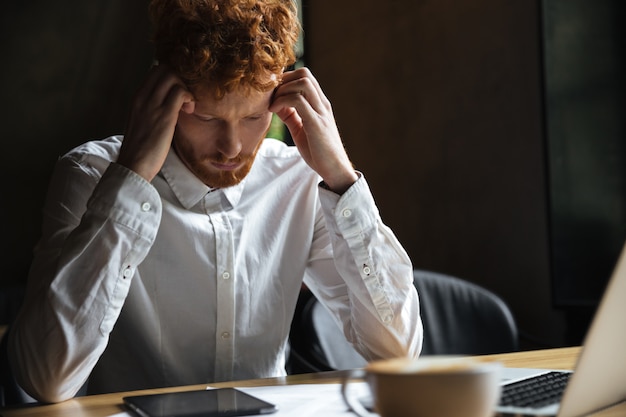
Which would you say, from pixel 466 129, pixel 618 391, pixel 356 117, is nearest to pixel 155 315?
pixel 618 391

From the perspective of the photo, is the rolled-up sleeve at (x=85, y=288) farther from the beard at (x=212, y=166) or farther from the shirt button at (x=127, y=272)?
the beard at (x=212, y=166)

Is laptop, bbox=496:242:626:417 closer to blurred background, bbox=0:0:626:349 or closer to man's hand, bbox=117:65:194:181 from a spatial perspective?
man's hand, bbox=117:65:194:181

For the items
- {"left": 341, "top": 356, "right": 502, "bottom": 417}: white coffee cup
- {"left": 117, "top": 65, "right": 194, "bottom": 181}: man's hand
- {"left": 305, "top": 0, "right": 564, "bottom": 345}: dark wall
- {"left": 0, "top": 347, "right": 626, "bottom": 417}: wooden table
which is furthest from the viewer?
{"left": 305, "top": 0, "right": 564, "bottom": 345}: dark wall

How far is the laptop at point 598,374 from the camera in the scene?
745 mm

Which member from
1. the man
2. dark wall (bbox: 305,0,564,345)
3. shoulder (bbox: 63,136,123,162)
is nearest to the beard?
the man

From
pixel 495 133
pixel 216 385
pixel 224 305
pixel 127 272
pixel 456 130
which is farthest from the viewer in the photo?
pixel 456 130

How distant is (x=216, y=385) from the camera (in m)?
1.22

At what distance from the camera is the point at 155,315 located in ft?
5.18

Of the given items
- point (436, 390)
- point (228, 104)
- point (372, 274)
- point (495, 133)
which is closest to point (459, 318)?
point (372, 274)

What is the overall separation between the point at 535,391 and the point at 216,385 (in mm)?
499

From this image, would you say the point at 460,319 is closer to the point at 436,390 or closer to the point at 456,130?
the point at 456,130

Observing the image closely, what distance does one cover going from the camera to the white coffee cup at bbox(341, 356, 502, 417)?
0.63 m

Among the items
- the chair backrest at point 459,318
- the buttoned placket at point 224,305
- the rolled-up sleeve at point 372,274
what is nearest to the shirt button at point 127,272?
the buttoned placket at point 224,305

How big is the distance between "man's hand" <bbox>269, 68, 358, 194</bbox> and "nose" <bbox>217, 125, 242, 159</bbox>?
98 mm
